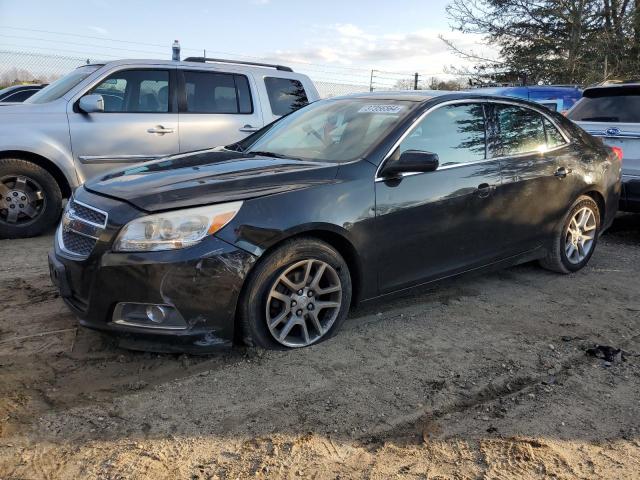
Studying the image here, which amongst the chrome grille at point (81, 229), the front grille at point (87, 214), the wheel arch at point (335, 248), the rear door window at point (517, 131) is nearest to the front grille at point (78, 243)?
the chrome grille at point (81, 229)

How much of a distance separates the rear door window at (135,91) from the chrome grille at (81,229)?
→ 319 cm

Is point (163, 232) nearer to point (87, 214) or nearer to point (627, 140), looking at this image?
point (87, 214)

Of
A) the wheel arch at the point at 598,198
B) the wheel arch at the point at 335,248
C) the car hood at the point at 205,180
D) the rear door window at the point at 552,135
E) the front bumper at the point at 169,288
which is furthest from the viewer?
the wheel arch at the point at 598,198

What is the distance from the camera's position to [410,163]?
3613 millimetres

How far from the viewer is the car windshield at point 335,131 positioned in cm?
383

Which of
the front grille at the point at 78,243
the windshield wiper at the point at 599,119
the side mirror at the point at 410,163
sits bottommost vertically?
the front grille at the point at 78,243

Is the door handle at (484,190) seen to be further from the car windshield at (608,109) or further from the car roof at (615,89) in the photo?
the car roof at (615,89)

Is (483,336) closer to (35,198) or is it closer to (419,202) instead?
(419,202)

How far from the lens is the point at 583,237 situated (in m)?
5.23

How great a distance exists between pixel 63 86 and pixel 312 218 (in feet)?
14.7

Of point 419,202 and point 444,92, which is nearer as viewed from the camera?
point 419,202

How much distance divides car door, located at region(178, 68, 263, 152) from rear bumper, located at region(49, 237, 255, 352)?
378 cm

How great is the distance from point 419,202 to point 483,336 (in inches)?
39.7

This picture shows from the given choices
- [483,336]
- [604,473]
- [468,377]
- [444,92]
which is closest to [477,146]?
[444,92]
